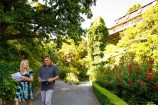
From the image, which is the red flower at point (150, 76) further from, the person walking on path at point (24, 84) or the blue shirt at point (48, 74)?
the person walking on path at point (24, 84)

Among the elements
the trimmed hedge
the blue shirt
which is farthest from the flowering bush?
the blue shirt

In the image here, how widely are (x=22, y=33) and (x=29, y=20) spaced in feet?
3.59

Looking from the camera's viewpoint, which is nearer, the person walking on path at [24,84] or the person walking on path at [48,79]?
the person walking on path at [24,84]

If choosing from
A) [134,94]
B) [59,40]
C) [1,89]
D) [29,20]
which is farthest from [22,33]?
[134,94]

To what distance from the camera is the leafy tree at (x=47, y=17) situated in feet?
51.5

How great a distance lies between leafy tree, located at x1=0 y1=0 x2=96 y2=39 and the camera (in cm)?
1571

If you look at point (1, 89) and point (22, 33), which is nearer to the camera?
point (1, 89)

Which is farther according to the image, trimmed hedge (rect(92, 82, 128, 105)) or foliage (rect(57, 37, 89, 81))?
foliage (rect(57, 37, 89, 81))

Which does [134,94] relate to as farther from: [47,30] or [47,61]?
[47,30]

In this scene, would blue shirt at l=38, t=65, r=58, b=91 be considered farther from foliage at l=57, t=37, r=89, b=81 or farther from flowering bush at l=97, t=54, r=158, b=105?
foliage at l=57, t=37, r=89, b=81

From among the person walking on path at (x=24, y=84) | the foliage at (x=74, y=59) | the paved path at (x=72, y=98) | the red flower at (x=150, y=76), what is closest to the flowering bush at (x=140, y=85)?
the red flower at (x=150, y=76)

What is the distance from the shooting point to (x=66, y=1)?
1561 cm

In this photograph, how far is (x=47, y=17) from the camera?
15.9 m

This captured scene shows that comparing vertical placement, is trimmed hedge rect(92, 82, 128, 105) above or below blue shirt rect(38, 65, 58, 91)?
below
